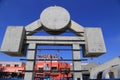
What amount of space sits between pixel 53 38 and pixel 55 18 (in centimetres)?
194

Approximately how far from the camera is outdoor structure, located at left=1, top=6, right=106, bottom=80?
17.8 meters

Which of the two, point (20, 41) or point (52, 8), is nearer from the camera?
point (20, 41)

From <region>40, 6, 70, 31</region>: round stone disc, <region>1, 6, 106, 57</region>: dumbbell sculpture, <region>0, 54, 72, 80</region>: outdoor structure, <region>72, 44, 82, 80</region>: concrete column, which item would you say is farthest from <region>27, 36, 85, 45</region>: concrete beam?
<region>0, 54, 72, 80</region>: outdoor structure

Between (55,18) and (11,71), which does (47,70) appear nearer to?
(55,18)

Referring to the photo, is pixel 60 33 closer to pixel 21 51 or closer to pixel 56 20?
pixel 56 20

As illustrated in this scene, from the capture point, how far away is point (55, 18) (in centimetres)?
1878

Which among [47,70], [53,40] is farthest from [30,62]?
[53,40]

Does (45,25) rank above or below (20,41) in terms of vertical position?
above

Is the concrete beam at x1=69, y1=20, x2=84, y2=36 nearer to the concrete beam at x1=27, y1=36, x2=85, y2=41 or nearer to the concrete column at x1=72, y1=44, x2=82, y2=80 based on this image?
the concrete beam at x1=27, y1=36, x2=85, y2=41

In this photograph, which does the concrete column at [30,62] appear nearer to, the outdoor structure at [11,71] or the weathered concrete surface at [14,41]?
the weathered concrete surface at [14,41]

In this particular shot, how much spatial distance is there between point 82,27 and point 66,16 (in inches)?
76.7

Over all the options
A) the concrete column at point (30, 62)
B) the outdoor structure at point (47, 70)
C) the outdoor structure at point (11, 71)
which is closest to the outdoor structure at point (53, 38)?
the concrete column at point (30, 62)

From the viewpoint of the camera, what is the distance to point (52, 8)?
1934 cm

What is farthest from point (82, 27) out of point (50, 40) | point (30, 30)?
point (30, 30)
